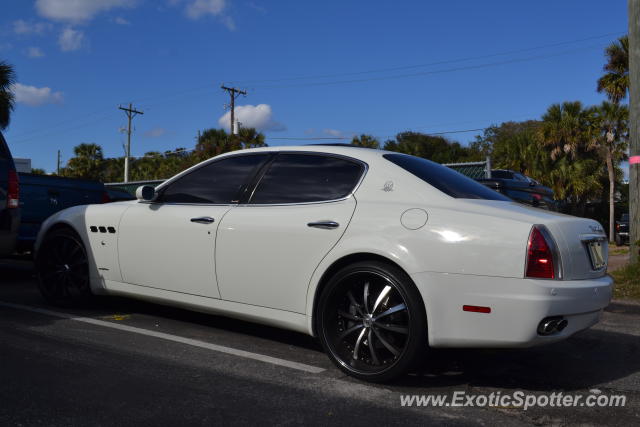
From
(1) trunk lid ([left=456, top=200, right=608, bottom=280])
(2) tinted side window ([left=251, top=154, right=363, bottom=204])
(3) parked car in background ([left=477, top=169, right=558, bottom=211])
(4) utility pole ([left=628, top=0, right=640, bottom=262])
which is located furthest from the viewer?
(3) parked car in background ([left=477, top=169, right=558, bottom=211])

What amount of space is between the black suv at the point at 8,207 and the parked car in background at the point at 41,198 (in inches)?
34.5

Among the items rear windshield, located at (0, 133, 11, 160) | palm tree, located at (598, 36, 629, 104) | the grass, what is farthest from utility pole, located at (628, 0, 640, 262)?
palm tree, located at (598, 36, 629, 104)

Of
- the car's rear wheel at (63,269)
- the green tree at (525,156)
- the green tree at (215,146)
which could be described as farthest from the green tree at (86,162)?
the car's rear wheel at (63,269)

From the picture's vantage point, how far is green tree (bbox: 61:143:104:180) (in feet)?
162

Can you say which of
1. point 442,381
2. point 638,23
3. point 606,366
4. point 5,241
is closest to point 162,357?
point 442,381

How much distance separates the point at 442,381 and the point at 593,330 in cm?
220

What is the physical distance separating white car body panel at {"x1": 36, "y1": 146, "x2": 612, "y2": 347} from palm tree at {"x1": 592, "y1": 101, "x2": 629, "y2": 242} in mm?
29416

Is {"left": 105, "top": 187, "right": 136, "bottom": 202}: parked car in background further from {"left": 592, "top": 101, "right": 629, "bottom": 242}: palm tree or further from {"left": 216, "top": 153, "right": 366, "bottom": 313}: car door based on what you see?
{"left": 592, "top": 101, "right": 629, "bottom": 242}: palm tree

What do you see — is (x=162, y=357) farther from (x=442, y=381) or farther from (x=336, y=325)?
(x=442, y=381)

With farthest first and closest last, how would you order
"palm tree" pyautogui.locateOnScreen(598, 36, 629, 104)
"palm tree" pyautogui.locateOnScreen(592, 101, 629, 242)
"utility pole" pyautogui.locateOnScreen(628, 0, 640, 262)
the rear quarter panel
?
"palm tree" pyautogui.locateOnScreen(592, 101, 629, 242), "palm tree" pyautogui.locateOnScreen(598, 36, 629, 104), "utility pole" pyautogui.locateOnScreen(628, 0, 640, 262), the rear quarter panel

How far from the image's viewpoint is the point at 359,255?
3.58 metres

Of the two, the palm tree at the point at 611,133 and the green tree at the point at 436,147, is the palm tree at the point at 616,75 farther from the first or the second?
the green tree at the point at 436,147

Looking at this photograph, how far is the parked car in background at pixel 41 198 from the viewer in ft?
24.1

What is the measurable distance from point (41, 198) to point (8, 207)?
4.13ft
